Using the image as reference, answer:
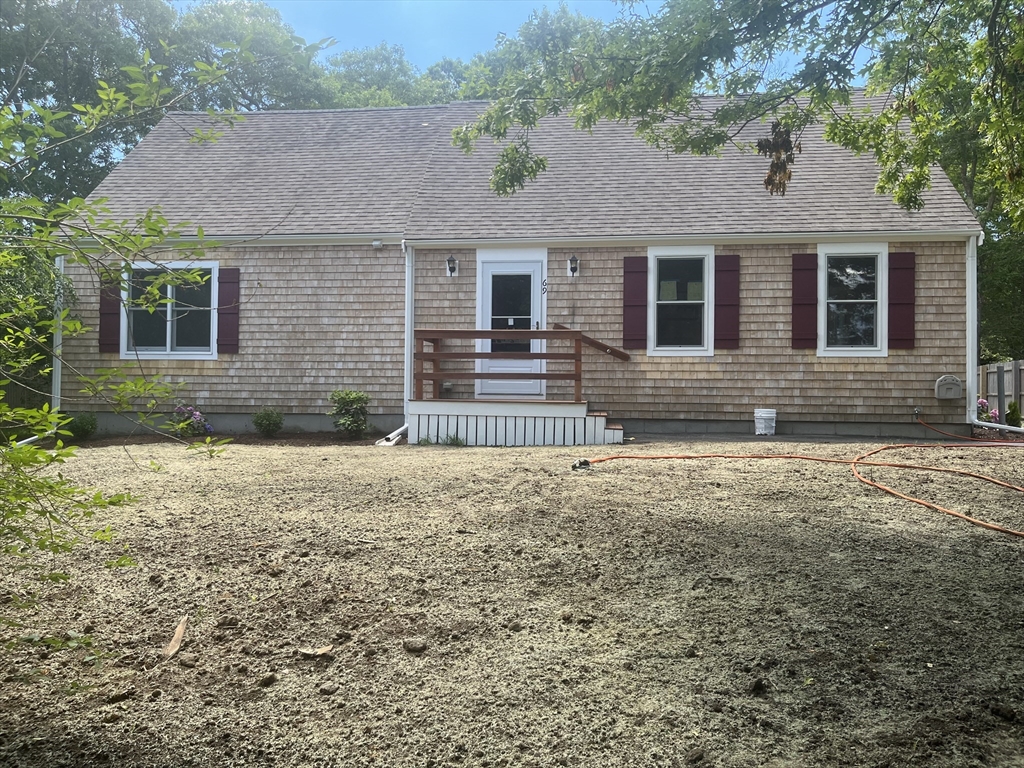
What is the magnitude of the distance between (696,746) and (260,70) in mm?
26131

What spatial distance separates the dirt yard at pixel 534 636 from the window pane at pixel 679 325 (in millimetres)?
5766

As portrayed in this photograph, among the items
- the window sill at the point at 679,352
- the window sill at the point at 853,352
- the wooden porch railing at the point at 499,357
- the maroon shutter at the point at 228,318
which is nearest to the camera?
the wooden porch railing at the point at 499,357

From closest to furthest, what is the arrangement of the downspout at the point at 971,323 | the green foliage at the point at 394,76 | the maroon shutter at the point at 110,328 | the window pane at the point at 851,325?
the downspout at the point at 971,323, the window pane at the point at 851,325, the maroon shutter at the point at 110,328, the green foliage at the point at 394,76

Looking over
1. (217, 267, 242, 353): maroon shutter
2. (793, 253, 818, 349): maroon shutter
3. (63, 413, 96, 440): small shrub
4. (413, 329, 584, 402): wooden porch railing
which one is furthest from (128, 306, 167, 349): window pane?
(793, 253, 818, 349): maroon shutter

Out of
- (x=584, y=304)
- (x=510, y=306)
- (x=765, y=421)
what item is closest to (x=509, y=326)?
(x=510, y=306)

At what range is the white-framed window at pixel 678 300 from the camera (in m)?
10.8

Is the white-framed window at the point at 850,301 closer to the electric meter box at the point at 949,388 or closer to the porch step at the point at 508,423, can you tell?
the electric meter box at the point at 949,388

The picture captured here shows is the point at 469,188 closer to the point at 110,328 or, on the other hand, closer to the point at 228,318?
the point at 228,318

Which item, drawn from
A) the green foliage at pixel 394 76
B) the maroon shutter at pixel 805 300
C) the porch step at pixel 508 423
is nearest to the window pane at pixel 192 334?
the porch step at pixel 508 423

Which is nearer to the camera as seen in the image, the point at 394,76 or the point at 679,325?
the point at 679,325

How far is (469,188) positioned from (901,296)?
21.0 ft

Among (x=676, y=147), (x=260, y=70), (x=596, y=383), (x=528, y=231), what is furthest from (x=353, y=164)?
(x=260, y=70)

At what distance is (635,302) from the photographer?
35.4 feet

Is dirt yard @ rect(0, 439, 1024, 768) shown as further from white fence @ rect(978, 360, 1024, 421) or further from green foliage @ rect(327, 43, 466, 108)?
green foliage @ rect(327, 43, 466, 108)
